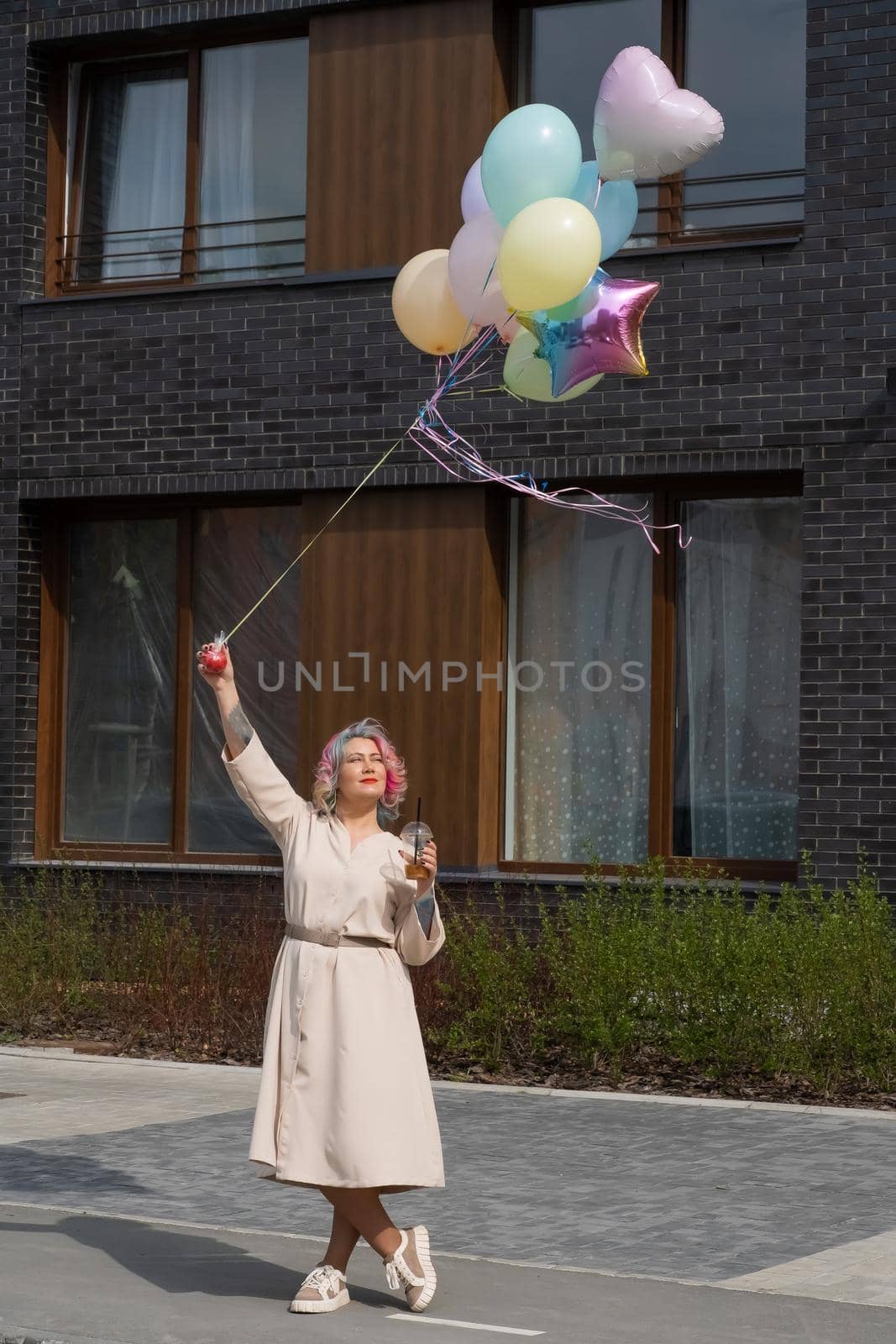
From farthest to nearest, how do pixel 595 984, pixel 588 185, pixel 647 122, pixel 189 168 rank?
1. pixel 189 168
2. pixel 595 984
3. pixel 588 185
4. pixel 647 122

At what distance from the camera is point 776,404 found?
537 inches

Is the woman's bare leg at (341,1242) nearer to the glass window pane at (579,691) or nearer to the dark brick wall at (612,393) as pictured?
the dark brick wall at (612,393)

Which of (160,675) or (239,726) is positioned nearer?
(239,726)

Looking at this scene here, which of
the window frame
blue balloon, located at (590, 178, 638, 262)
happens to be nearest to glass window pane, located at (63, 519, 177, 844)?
the window frame

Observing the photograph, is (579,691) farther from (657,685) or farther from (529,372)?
(529,372)

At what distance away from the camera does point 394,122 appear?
14789mm

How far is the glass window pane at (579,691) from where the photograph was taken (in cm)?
1448

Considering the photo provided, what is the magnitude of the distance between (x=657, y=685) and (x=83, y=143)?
6.21 m

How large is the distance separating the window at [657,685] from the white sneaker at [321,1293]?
7.80 meters

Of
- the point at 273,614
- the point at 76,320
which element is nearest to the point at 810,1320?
the point at 273,614

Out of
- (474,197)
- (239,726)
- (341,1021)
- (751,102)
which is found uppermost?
(751,102)

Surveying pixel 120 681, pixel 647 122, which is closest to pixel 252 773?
pixel 647 122

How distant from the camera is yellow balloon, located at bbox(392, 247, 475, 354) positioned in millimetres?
8672

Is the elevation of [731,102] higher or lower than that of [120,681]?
higher
